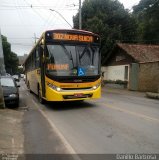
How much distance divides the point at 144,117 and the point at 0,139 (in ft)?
17.1

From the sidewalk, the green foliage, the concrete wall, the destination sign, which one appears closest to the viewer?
the sidewalk

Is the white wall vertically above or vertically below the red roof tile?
below

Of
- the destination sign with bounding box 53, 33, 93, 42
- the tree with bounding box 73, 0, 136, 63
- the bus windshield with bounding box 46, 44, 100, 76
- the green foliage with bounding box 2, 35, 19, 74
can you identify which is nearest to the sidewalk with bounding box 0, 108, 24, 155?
the bus windshield with bounding box 46, 44, 100, 76

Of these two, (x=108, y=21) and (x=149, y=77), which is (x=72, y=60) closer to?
(x=149, y=77)

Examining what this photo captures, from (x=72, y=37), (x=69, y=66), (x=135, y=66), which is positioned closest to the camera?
(x=69, y=66)

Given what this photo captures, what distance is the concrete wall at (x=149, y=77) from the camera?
2308cm

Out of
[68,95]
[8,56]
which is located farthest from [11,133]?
[8,56]

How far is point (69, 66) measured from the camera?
11.8 m

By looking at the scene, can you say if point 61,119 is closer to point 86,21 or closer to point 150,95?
point 150,95

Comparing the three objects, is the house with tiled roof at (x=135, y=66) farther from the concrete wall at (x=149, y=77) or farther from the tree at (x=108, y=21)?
the tree at (x=108, y=21)

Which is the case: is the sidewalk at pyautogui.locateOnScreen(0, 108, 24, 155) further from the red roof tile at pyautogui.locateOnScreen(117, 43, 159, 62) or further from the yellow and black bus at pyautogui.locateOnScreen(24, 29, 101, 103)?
the red roof tile at pyautogui.locateOnScreen(117, 43, 159, 62)

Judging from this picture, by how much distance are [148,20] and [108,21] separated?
35.2ft

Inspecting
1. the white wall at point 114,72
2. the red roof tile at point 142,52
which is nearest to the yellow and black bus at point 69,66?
the red roof tile at point 142,52

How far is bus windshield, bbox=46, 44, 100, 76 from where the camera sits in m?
11.7
